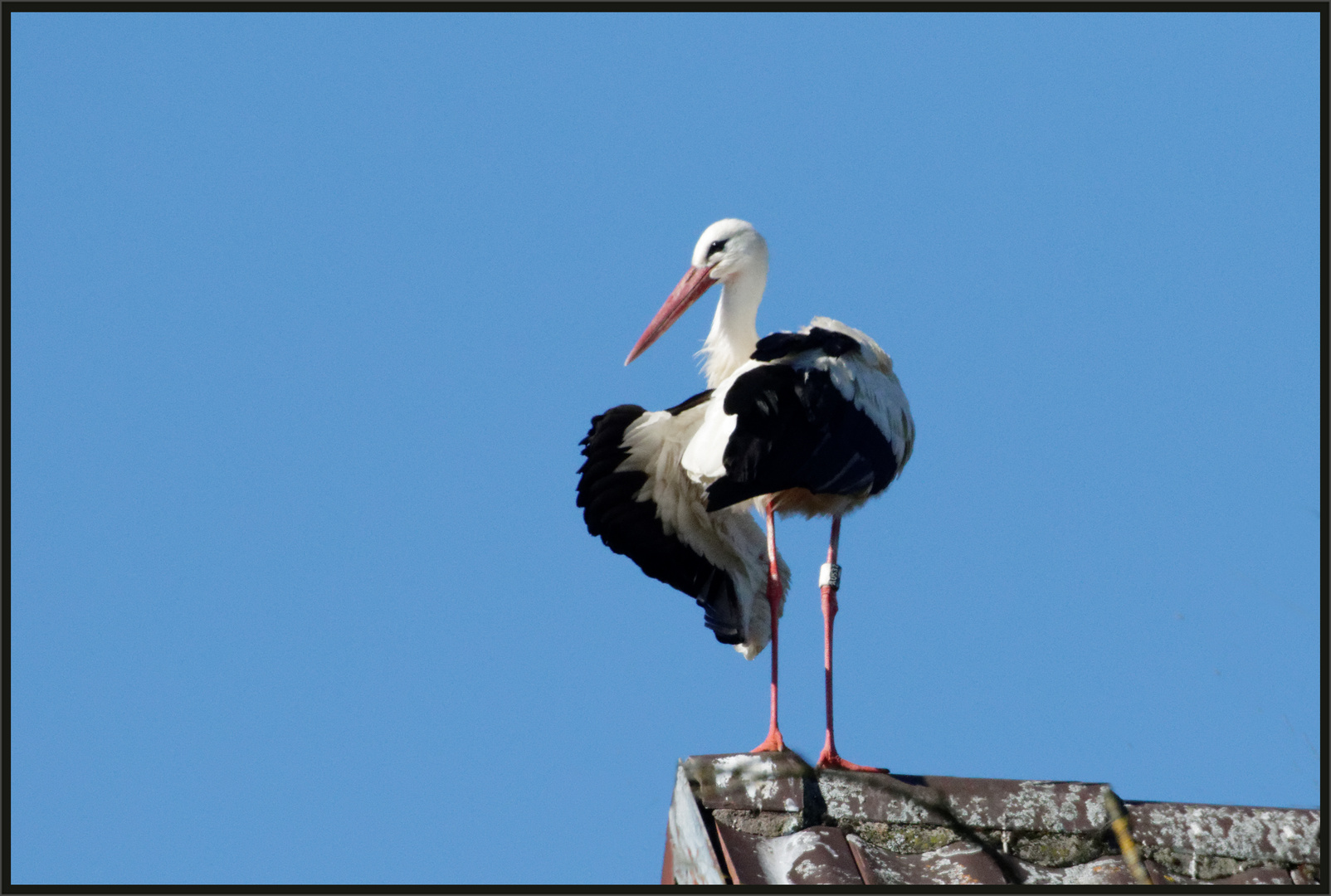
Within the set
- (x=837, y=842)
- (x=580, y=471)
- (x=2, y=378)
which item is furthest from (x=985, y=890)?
(x=2, y=378)

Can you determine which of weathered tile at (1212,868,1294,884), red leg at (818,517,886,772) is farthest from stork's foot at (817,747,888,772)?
weathered tile at (1212,868,1294,884)

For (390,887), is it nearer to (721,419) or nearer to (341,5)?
(721,419)

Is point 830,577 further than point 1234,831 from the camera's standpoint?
Yes

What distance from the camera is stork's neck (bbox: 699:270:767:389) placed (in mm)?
8633

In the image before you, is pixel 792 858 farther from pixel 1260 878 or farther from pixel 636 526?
pixel 636 526

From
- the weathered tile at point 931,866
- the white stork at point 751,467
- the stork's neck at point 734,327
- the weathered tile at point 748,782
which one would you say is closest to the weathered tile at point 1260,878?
the weathered tile at point 931,866

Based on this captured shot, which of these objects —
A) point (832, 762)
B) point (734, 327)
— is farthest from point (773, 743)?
point (734, 327)

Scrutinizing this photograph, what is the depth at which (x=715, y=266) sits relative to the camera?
8.93 meters

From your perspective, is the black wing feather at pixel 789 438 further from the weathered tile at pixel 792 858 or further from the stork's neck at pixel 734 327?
the weathered tile at pixel 792 858

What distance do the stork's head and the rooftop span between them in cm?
352

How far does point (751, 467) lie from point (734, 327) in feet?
6.73

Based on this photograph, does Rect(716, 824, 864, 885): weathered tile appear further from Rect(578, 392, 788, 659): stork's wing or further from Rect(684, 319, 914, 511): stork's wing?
Rect(578, 392, 788, 659): stork's wing

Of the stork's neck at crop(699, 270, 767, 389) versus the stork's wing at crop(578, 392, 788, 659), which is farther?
the stork's neck at crop(699, 270, 767, 389)

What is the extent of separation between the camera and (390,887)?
4773 millimetres
